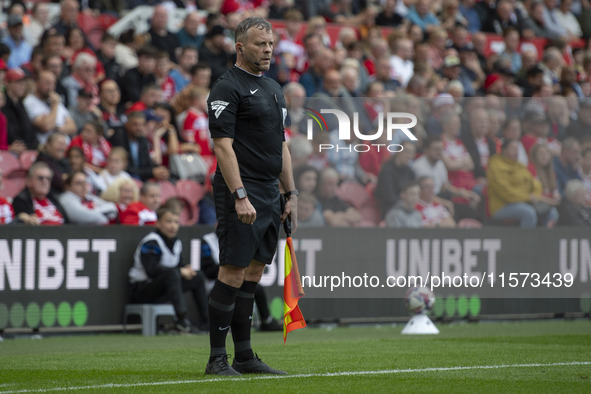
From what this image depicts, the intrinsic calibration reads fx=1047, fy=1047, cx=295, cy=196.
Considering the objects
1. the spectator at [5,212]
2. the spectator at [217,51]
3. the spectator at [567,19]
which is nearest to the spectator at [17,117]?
the spectator at [5,212]

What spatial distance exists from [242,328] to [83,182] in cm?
563

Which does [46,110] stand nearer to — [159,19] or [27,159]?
[27,159]

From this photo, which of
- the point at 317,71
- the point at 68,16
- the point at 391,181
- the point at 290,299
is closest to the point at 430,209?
the point at 391,181

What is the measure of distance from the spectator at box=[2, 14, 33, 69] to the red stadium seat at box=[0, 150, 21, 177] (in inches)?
108

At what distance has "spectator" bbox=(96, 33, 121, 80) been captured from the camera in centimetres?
1552

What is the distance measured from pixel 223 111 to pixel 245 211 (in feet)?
2.18

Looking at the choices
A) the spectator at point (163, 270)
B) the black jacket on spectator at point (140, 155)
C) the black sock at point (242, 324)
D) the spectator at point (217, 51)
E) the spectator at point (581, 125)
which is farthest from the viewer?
the spectator at point (217, 51)

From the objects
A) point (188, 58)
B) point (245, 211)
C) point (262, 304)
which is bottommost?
point (262, 304)

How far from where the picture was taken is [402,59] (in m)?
18.9

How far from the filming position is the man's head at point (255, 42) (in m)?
6.80

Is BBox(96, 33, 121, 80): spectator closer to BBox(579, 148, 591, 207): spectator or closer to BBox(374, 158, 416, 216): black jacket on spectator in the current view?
BBox(374, 158, 416, 216): black jacket on spectator

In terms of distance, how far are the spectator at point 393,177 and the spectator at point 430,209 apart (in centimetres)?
22

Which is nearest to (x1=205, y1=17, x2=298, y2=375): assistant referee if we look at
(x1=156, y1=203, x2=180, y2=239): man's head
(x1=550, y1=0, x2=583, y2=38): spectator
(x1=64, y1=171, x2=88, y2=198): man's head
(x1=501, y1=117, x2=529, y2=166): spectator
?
(x1=156, y1=203, x2=180, y2=239): man's head

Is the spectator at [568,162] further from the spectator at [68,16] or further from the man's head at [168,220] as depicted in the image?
the spectator at [68,16]
